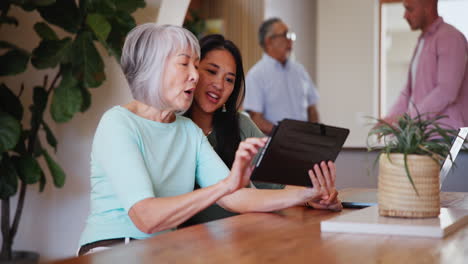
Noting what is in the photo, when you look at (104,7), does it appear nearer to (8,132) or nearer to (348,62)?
(8,132)

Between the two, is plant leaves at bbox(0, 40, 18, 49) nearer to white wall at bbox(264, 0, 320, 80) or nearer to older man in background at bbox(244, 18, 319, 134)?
older man in background at bbox(244, 18, 319, 134)

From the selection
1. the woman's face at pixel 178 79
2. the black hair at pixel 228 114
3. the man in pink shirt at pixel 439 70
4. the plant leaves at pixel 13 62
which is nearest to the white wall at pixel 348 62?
the man in pink shirt at pixel 439 70

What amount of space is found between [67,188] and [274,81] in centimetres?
203

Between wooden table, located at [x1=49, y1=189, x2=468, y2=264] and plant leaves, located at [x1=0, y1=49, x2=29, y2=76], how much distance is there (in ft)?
7.96

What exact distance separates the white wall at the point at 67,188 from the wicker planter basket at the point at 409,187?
9.29ft

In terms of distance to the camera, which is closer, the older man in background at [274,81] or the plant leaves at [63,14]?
the plant leaves at [63,14]

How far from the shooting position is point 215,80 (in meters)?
2.49

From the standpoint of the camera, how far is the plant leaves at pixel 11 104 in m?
3.83

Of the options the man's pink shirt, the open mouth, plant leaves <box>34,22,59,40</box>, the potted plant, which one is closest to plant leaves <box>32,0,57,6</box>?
plant leaves <box>34,22,59,40</box>

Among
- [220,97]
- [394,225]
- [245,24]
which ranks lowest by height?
[394,225]

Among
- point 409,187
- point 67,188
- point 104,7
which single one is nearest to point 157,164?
point 409,187

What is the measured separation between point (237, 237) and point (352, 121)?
692 cm

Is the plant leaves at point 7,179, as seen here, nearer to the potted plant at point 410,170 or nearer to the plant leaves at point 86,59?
the plant leaves at point 86,59

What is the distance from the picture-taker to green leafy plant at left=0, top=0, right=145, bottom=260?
3.75 metres
